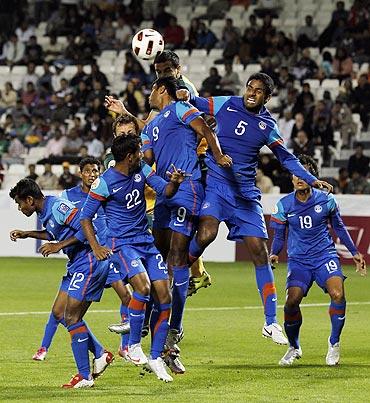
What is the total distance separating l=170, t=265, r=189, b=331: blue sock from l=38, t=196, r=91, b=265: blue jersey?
1.14 meters

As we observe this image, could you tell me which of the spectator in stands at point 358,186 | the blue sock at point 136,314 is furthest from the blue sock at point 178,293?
the spectator in stands at point 358,186

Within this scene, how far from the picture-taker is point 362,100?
86.2 ft

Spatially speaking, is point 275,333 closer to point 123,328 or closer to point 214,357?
point 214,357

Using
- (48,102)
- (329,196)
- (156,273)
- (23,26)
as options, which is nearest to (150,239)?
(156,273)

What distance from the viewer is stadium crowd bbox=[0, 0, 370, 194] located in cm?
2589

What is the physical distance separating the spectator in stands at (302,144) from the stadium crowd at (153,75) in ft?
0.06

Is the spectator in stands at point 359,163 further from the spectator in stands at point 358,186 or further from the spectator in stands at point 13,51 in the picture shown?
the spectator in stands at point 13,51

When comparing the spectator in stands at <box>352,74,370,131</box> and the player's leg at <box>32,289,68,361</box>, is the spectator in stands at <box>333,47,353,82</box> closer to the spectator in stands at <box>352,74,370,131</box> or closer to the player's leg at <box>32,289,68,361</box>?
the spectator in stands at <box>352,74,370,131</box>

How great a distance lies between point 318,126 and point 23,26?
10.6 meters

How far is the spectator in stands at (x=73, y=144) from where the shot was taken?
27891 mm

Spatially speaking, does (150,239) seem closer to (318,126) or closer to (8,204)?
(8,204)

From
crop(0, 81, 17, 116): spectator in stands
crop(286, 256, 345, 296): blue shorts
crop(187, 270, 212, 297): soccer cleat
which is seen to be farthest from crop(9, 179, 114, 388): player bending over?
crop(0, 81, 17, 116): spectator in stands

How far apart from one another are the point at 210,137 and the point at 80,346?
7.17 feet

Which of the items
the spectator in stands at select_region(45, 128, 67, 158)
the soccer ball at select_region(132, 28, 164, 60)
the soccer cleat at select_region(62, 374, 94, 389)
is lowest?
the spectator in stands at select_region(45, 128, 67, 158)
